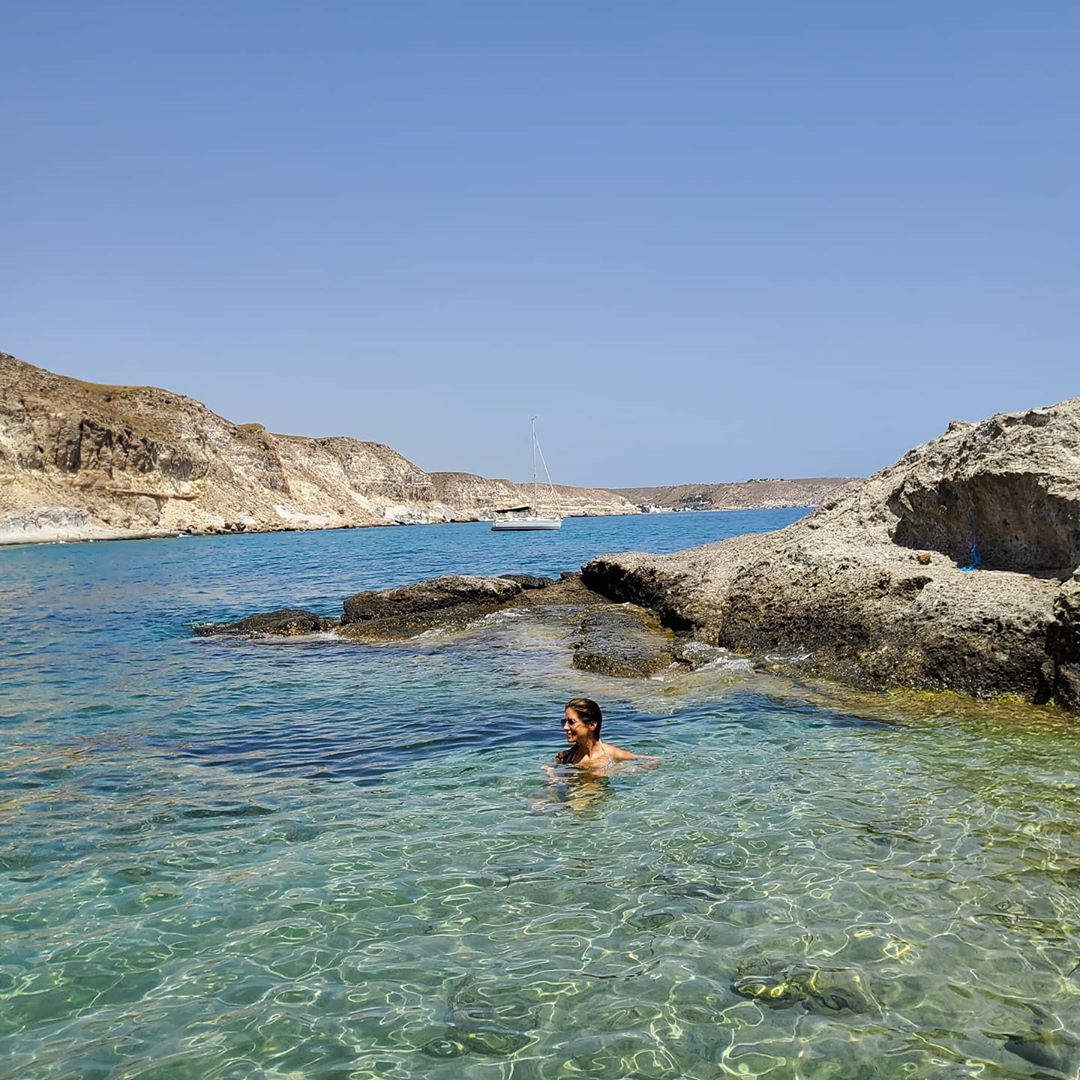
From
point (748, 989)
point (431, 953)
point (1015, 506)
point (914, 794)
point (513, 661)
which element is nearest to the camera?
point (748, 989)

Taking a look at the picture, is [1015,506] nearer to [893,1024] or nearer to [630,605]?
[630,605]

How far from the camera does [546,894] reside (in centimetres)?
521

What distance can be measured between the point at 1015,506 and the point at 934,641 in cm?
289

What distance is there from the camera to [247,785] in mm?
7840

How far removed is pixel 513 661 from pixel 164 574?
29474 millimetres

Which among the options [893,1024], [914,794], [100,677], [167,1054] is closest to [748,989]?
[893,1024]

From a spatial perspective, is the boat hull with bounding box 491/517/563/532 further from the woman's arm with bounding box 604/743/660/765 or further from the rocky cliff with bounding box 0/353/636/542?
the woman's arm with bounding box 604/743/660/765

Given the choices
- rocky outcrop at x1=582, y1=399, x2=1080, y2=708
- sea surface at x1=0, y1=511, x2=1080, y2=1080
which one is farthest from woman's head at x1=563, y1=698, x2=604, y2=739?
rocky outcrop at x1=582, y1=399, x2=1080, y2=708

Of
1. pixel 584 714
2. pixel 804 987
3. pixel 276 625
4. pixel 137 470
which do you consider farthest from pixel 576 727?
pixel 137 470

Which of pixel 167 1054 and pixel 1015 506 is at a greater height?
pixel 1015 506

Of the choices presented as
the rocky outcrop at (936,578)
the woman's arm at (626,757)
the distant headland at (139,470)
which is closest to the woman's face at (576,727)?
the woman's arm at (626,757)

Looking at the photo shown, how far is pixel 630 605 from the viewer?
58.7ft

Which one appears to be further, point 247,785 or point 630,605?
point 630,605

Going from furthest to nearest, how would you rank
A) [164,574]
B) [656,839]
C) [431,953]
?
[164,574], [656,839], [431,953]
